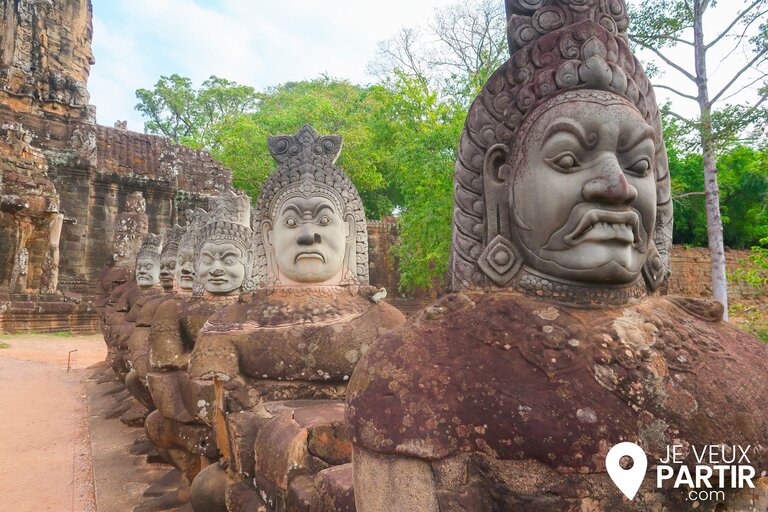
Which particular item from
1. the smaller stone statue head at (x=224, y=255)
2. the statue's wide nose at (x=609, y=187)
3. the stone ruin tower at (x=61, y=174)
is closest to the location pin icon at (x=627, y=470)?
the statue's wide nose at (x=609, y=187)

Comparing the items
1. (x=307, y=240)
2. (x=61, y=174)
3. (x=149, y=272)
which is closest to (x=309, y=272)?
(x=307, y=240)

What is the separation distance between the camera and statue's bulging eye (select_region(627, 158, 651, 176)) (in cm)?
163

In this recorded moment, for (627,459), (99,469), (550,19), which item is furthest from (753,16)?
(99,469)

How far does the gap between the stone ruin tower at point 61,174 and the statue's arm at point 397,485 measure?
54.3 feet

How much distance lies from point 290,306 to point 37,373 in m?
9.20

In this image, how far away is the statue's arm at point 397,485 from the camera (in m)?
1.41

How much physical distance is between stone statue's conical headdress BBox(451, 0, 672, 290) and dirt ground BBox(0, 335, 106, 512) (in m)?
4.27

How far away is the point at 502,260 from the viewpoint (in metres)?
1.68

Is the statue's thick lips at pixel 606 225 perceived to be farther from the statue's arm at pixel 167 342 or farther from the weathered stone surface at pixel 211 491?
the statue's arm at pixel 167 342

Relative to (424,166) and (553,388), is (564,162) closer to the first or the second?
(553,388)

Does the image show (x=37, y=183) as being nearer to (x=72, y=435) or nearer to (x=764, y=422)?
(x=72, y=435)

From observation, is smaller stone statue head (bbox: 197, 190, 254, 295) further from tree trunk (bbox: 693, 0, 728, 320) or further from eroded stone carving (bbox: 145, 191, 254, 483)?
tree trunk (bbox: 693, 0, 728, 320)

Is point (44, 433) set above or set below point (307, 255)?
below

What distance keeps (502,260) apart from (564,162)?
36 cm
